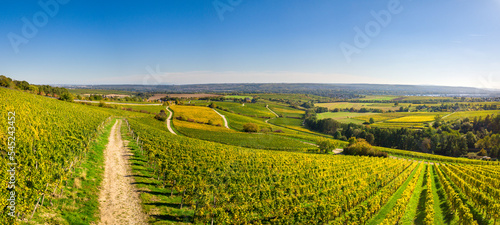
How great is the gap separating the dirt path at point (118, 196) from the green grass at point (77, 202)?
0.56 m

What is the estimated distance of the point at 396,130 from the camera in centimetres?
11162

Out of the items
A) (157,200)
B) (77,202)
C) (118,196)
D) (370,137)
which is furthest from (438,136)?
(77,202)

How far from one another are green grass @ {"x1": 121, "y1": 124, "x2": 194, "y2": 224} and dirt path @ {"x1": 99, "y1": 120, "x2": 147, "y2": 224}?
1.96 feet

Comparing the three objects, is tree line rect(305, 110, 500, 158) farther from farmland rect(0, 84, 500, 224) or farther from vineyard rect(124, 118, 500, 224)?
vineyard rect(124, 118, 500, 224)

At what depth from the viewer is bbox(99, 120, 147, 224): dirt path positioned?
16.6 m

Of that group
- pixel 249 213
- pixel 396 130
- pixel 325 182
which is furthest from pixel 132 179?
pixel 396 130

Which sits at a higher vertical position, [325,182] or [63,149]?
[63,149]

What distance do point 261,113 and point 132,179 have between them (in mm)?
137757

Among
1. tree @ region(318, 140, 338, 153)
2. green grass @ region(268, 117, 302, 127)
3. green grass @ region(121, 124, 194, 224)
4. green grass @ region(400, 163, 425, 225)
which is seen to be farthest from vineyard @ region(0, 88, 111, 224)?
green grass @ region(268, 117, 302, 127)

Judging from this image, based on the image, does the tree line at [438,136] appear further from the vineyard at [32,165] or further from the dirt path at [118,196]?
the vineyard at [32,165]

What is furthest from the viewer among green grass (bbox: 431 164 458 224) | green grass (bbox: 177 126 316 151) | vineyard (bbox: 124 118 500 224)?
green grass (bbox: 177 126 316 151)

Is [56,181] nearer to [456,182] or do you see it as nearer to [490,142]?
[456,182]

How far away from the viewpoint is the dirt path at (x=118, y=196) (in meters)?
16.6

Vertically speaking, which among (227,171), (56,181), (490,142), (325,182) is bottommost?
(490,142)
